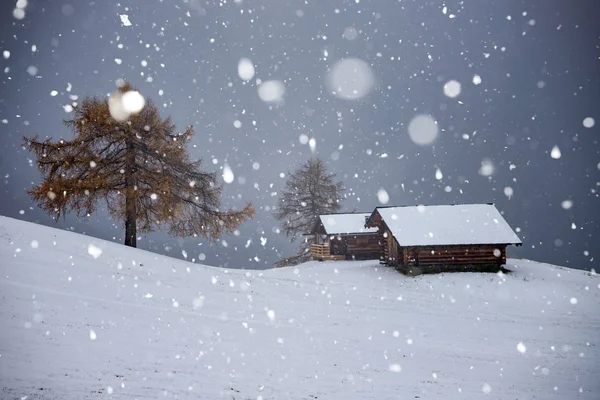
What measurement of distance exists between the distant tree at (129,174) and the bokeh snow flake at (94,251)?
417 centimetres

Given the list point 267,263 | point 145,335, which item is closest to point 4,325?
point 145,335

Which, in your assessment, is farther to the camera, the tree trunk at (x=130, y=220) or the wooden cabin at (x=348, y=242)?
the wooden cabin at (x=348, y=242)

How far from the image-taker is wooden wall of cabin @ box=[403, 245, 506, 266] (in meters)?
27.4

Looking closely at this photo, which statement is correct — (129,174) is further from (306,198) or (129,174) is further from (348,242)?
(306,198)

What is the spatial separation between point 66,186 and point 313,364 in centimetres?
1712

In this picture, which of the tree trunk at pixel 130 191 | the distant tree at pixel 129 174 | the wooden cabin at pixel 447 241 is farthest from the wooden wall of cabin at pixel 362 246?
the tree trunk at pixel 130 191

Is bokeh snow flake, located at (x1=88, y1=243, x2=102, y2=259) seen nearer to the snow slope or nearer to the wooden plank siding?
the snow slope

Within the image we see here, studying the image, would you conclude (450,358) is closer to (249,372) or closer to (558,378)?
(558,378)

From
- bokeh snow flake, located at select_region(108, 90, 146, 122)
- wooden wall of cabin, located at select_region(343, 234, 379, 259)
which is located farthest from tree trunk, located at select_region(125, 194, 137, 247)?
wooden wall of cabin, located at select_region(343, 234, 379, 259)

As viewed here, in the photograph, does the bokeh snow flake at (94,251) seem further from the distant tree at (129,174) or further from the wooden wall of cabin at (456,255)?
the wooden wall of cabin at (456,255)

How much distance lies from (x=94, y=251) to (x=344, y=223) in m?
25.4

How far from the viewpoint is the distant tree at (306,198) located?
42438mm

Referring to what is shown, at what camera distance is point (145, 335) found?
31.9 ft

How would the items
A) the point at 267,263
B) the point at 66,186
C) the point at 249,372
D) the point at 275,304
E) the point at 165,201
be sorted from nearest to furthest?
the point at 249,372, the point at 275,304, the point at 66,186, the point at 165,201, the point at 267,263
